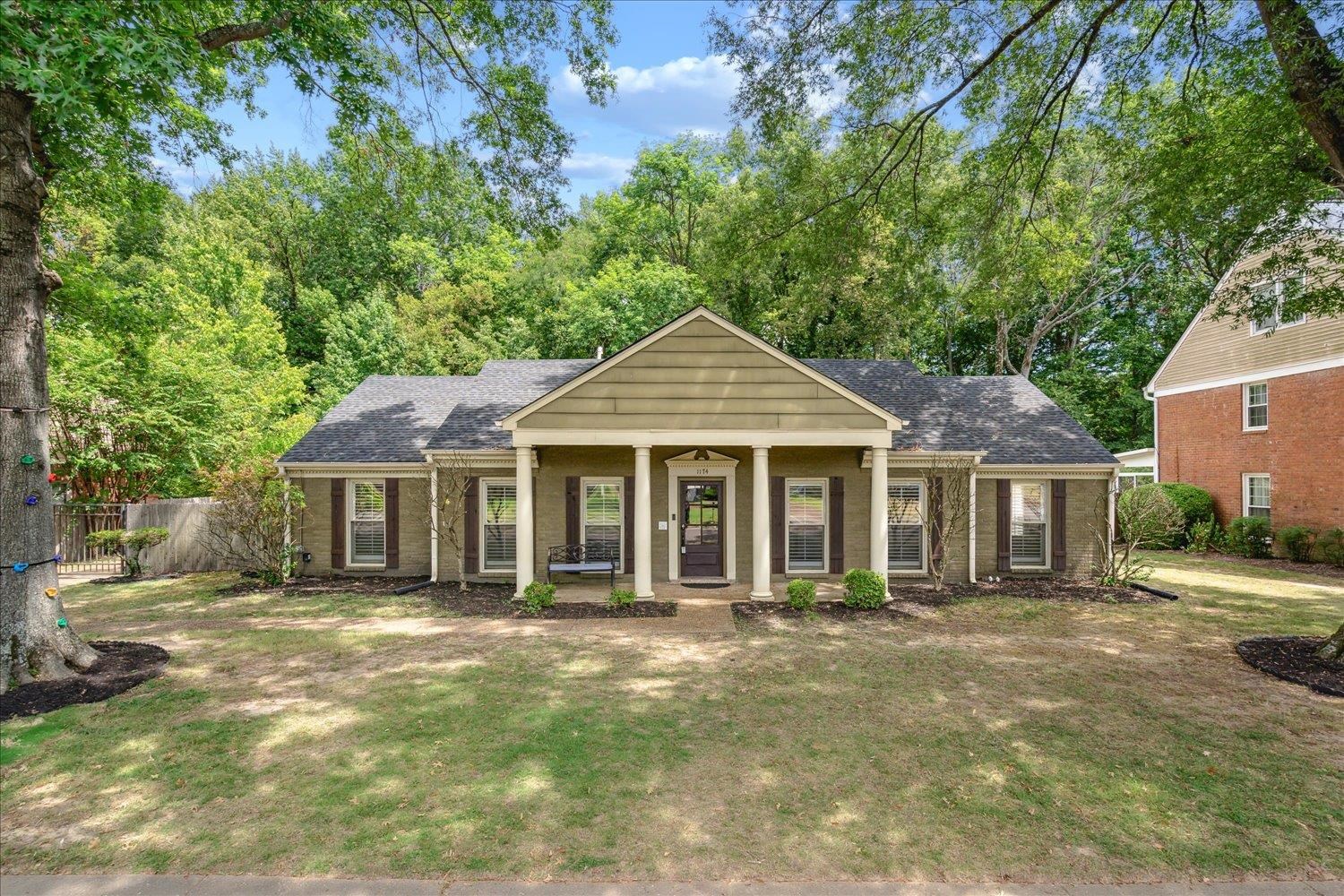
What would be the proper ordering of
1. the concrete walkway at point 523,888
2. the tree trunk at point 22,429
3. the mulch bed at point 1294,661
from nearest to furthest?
the concrete walkway at point 523,888
the tree trunk at point 22,429
the mulch bed at point 1294,661

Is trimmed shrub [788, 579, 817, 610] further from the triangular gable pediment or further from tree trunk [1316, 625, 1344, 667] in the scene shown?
tree trunk [1316, 625, 1344, 667]

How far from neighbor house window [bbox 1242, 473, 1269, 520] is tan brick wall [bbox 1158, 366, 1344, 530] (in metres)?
0.14

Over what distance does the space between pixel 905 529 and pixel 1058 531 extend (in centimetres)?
322

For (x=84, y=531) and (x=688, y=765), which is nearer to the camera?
(x=688, y=765)

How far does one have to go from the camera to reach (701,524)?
1281 cm

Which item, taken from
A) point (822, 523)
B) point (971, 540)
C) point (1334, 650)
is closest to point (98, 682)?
point (822, 523)

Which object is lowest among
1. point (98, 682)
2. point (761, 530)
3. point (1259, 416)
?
point (98, 682)

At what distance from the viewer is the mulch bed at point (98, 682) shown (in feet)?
19.2

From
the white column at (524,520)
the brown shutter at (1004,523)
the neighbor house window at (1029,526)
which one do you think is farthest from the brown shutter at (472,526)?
the neighbor house window at (1029,526)

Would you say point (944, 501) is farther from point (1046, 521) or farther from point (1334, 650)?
point (1334, 650)

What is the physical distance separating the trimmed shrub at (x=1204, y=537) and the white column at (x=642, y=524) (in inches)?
673

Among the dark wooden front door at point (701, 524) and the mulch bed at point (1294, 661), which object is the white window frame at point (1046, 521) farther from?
the dark wooden front door at point (701, 524)

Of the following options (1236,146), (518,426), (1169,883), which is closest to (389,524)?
(518,426)

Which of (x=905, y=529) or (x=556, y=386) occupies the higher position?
(x=556, y=386)
